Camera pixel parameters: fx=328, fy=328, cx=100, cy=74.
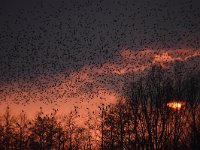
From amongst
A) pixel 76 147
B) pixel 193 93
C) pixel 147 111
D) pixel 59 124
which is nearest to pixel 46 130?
pixel 59 124

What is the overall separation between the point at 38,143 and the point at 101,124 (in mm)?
10953

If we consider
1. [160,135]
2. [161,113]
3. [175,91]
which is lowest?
[160,135]

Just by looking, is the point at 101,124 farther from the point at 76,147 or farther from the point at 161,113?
the point at 161,113

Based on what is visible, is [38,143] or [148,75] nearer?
[148,75]

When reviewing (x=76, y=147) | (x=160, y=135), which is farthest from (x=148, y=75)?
(x=76, y=147)

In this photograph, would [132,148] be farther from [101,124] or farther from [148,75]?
[148,75]

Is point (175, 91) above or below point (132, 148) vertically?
above

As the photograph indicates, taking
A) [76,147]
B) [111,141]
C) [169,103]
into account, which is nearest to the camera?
[169,103]

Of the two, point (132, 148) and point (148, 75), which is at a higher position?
point (148, 75)

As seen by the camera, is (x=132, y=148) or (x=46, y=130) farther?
(x=46, y=130)

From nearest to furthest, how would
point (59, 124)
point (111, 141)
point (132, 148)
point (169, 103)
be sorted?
point (169, 103)
point (132, 148)
point (111, 141)
point (59, 124)

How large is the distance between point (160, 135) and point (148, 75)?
5.84m

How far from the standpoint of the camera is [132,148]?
45.1m

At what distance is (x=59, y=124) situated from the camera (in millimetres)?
54094
